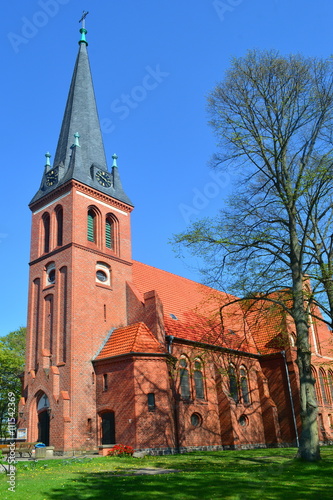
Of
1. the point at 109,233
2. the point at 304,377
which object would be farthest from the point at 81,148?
the point at 304,377

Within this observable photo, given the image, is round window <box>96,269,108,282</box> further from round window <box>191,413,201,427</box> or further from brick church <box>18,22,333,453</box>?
round window <box>191,413,201,427</box>

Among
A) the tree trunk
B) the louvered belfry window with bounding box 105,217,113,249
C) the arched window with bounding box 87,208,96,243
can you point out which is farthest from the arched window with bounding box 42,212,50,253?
the tree trunk

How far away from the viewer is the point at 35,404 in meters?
24.4

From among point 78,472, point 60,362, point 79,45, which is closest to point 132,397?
point 60,362

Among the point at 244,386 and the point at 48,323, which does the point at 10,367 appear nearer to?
the point at 48,323

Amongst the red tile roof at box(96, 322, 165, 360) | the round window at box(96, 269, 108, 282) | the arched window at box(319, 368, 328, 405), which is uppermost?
the round window at box(96, 269, 108, 282)

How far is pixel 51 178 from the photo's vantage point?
2953 cm

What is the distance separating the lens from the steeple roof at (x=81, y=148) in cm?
2890

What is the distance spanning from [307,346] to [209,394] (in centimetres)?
1212

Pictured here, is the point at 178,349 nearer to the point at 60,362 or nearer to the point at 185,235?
the point at 60,362

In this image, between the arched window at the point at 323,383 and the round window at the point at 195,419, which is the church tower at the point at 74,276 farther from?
the arched window at the point at 323,383

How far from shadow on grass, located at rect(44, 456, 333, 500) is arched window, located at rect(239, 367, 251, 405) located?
1664 centimetres

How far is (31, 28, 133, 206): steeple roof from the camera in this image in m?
28.9

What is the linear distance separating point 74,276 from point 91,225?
4279 mm
